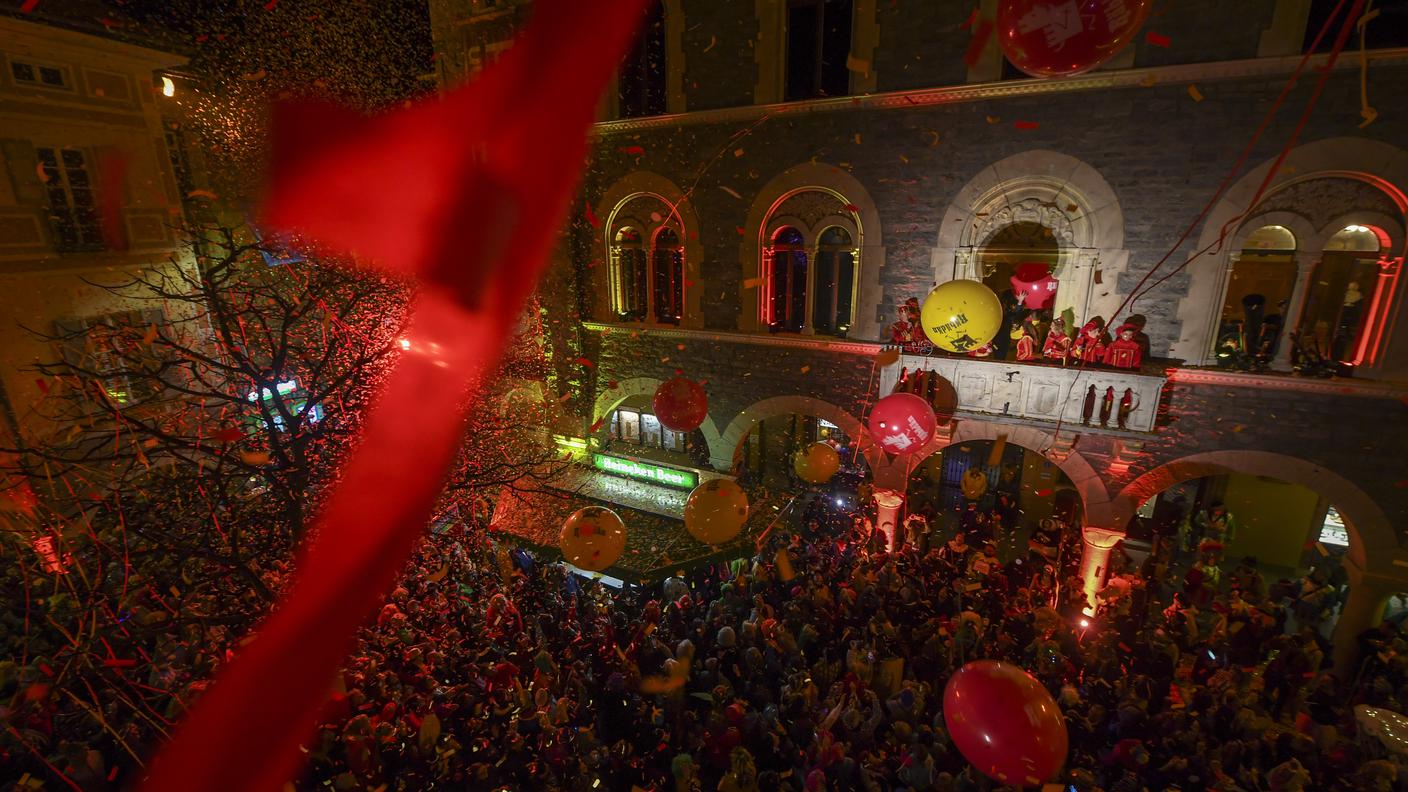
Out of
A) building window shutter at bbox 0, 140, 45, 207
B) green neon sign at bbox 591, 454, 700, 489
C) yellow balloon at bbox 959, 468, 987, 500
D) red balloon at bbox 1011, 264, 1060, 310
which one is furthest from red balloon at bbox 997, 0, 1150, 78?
building window shutter at bbox 0, 140, 45, 207

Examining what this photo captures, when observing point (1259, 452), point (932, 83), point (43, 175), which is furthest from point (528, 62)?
point (1259, 452)

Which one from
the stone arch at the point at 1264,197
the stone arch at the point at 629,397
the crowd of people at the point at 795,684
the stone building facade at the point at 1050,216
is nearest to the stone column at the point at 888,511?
the stone building facade at the point at 1050,216

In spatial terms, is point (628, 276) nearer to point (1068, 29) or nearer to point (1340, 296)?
point (1068, 29)

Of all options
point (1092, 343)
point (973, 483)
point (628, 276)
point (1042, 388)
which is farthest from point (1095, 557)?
point (628, 276)

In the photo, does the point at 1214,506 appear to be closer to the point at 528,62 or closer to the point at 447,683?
the point at 447,683

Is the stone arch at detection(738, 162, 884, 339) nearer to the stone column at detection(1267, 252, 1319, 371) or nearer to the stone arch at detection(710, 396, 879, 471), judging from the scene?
the stone arch at detection(710, 396, 879, 471)

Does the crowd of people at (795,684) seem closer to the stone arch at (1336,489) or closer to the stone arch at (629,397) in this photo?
the stone arch at (1336,489)

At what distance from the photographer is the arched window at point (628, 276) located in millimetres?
13578

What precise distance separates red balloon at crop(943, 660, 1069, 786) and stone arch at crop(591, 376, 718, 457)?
8.89 metres

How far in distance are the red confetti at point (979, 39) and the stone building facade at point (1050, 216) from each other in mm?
130

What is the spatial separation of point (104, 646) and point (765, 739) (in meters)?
8.60

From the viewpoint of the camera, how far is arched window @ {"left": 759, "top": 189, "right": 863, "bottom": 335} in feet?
37.7

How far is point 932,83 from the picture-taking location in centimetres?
1016

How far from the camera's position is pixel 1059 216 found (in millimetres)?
9898
